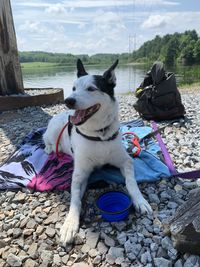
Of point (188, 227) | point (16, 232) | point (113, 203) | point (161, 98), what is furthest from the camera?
point (161, 98)

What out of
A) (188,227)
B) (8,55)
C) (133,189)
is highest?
(8,55)

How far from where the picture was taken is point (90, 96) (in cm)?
312

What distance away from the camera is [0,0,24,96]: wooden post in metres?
7.71

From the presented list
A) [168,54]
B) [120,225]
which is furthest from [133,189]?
[168,54]

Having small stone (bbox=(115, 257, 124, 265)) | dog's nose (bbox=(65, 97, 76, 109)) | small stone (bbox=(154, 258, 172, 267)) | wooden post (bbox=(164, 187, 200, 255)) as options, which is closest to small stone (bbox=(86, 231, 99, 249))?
small stone (bbox=(115, 257, 124, 265))

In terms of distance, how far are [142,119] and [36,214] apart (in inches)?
138

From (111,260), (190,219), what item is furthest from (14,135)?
(190,219)

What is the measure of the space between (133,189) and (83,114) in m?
0.97

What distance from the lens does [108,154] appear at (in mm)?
3289

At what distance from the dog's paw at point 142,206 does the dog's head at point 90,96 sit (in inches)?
40.6

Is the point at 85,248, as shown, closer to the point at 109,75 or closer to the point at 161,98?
the point at 109,75

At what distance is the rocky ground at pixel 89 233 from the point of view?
2.25 meters

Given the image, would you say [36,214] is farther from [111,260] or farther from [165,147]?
[165,147]

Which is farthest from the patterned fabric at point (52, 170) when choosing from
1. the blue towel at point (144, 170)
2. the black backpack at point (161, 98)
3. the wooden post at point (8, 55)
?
the wooden post at point (8, 55)
